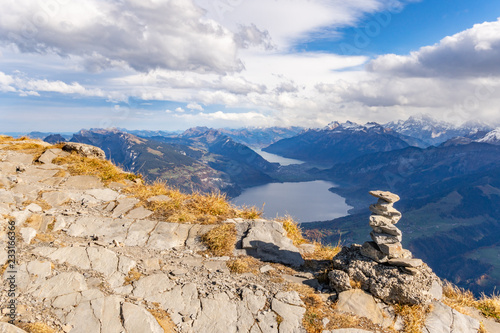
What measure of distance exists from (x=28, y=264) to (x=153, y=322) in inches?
206

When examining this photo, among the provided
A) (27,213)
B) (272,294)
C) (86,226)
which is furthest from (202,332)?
(27,213)

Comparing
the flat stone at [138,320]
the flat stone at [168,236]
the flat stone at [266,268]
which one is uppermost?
the flat stone at [168,236]

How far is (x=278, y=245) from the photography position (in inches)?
512

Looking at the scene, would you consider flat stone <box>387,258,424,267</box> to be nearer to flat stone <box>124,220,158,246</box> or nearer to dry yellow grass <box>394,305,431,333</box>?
dry yellow grass <box>394,305,431,333</box>

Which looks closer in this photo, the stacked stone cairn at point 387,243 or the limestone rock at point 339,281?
the limestone rock at point 339,281

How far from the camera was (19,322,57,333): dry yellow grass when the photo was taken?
20.8 feet

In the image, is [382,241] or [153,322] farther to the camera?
[382,241]

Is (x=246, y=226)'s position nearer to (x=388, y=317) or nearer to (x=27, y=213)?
(x=388, y=317)

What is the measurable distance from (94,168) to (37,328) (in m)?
16.4

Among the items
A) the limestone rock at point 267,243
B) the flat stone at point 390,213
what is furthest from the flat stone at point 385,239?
the limestone rock at point 267,243

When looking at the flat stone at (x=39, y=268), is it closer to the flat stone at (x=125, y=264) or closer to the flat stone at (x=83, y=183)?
the flat stone at (x=125, y=264)

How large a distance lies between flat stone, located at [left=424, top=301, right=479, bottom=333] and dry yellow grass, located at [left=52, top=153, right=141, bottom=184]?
20.1m

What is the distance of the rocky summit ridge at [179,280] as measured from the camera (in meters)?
7.65

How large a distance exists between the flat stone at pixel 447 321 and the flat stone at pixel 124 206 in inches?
607
